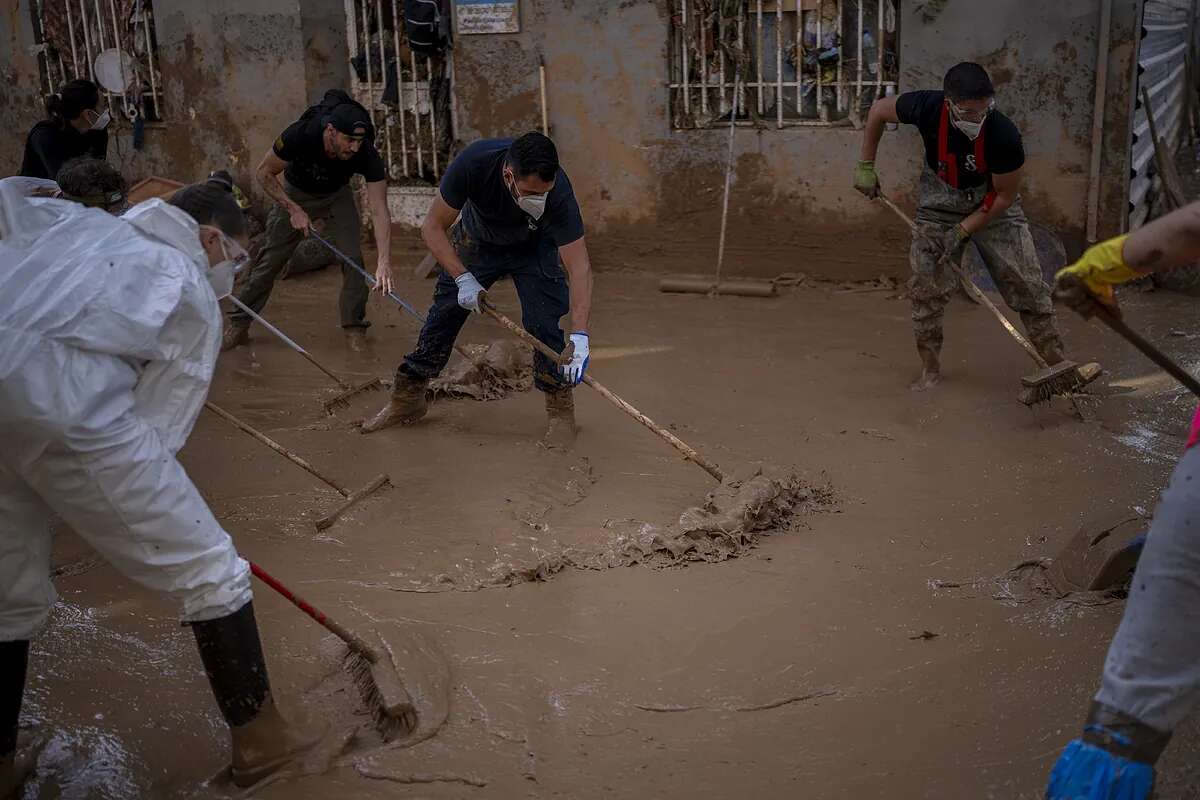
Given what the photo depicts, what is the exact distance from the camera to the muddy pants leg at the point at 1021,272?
5.97m

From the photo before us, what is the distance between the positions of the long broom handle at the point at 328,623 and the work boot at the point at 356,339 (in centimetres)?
404

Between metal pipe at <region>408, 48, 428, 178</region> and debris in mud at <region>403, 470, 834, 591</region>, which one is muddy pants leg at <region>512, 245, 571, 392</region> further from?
metal pipe at <region>408, 48, 428, 178</region>

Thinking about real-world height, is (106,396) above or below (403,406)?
above

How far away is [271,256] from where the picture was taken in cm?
719

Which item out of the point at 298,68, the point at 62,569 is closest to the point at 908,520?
the point at 62,569

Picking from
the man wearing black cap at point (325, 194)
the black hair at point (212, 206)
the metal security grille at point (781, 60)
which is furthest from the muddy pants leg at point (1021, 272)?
the black hair at point (212, 206)

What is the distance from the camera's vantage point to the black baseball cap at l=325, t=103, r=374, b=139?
6.66m

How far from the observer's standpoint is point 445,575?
4.25 metres

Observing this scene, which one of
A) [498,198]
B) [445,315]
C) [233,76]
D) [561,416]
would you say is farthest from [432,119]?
[561,416]

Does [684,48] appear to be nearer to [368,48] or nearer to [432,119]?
[432,119]

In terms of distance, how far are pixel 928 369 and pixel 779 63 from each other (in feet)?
9.57

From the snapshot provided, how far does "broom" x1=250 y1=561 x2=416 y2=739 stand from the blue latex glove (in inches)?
66.0

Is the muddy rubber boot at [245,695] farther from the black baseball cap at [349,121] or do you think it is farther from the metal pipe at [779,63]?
the metal pipe at [779,63]

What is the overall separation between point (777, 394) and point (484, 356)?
1595 millimetres
